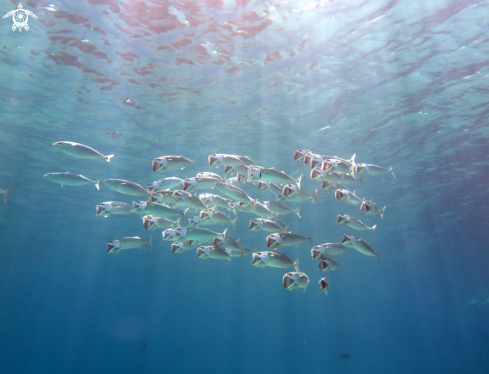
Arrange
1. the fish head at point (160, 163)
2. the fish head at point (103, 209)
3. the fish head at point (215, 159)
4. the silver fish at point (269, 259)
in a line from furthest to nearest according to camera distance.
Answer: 1. the fish head at point (103, 209)
2. the fish head at point (215, 159)
3. the fish head at point (160, 163)
4. the silver fish at point (269, 259)

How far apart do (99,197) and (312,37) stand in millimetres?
22120

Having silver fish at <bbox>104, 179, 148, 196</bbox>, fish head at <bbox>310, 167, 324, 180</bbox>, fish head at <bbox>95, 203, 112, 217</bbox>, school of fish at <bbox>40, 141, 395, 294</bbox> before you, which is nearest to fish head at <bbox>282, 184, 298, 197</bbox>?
school of fish at <bbox>40, 141, 395, 294</bbox>

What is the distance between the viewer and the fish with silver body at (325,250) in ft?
18.4

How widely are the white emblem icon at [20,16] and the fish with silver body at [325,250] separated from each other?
13.1 metres

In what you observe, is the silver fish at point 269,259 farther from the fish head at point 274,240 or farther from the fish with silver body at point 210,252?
the fish with silver body at point 210,252

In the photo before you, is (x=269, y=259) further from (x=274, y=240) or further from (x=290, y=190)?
(x=290, y=190)

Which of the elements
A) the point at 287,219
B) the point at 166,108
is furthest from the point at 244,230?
the point at 166,108

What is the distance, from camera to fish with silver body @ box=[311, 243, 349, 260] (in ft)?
18.4

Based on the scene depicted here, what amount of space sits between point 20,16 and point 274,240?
1270 cm

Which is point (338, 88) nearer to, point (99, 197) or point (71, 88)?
point (71, 88)

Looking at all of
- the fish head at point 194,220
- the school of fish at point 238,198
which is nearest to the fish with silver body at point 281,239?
the school of fish at point 238,198

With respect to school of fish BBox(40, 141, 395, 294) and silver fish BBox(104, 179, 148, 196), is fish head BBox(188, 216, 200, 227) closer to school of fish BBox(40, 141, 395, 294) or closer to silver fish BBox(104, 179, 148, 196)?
school of fish BBox(40, 141, 395, 294)

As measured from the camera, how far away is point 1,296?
79750mm

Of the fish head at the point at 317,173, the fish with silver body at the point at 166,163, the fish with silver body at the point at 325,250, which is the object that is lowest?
the fish with silver body at the point at 325,250
